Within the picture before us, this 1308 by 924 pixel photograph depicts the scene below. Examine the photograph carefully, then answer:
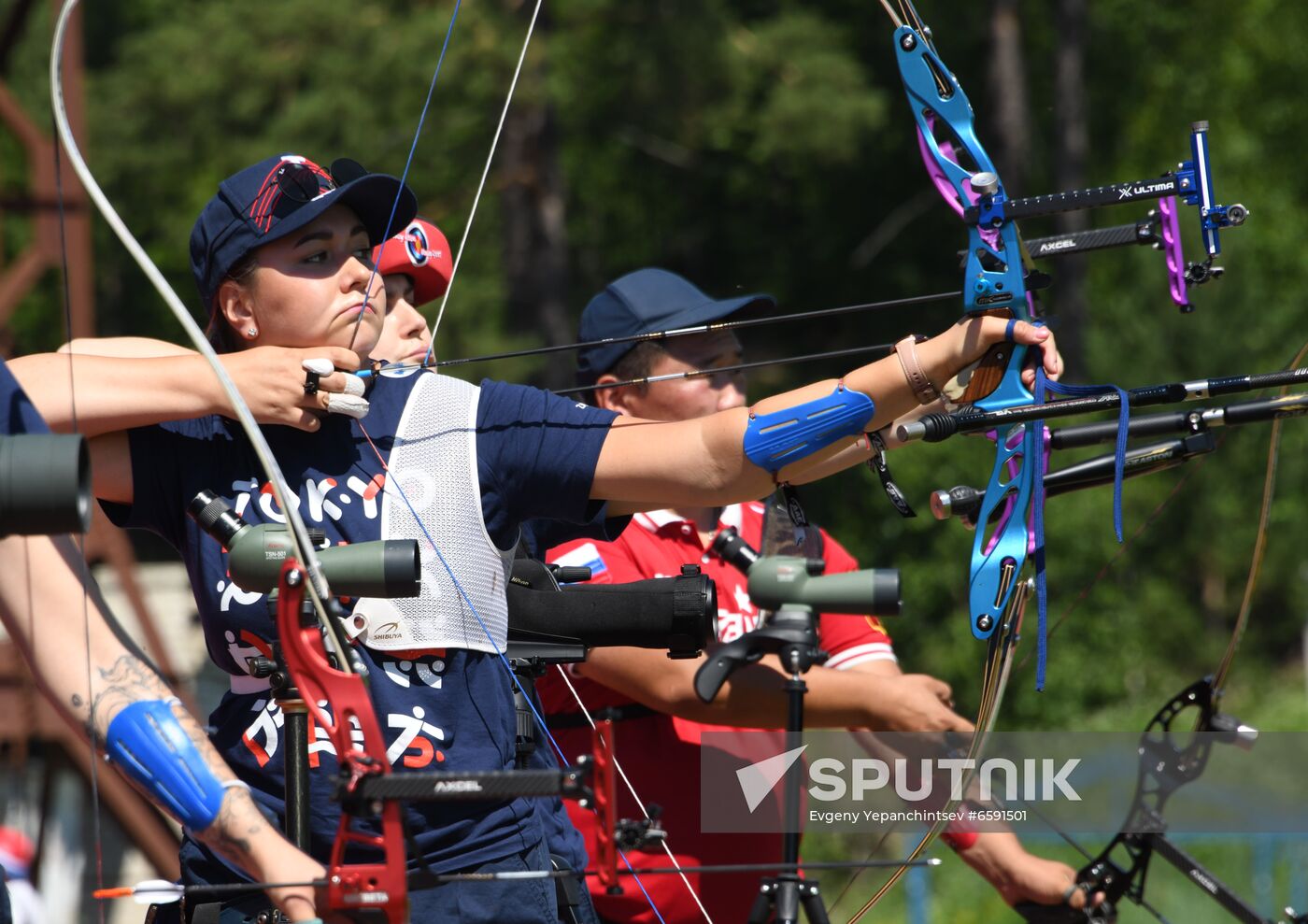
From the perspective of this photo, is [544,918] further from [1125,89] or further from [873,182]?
[1125,89]

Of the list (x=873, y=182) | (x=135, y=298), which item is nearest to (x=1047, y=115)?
(x=873, y=182)

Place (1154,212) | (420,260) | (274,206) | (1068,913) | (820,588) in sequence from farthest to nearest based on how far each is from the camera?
(1068,913)
(420,260)
(1154,212)
(274,206)
(820,588)

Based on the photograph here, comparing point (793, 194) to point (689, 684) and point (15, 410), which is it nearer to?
point (689, 684)

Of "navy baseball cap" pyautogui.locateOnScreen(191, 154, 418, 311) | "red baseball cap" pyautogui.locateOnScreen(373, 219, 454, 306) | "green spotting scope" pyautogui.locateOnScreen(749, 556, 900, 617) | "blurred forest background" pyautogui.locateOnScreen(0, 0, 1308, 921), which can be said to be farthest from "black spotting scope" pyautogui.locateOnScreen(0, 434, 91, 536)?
"blurred forest background" pyautogui.locateOnScreen(0, 0, 1308, 921)

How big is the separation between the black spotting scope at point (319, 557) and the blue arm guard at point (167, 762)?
0.20 metres

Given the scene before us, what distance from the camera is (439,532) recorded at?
89.0 inches

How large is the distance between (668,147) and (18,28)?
9387mm

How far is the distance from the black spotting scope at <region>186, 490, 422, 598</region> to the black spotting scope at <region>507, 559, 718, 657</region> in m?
0.61

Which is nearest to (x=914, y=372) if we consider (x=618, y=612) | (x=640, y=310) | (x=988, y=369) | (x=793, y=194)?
(x=988, y=369)

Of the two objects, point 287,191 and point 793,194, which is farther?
point 793,194

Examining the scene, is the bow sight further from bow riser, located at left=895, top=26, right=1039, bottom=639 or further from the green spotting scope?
the green spotting scope

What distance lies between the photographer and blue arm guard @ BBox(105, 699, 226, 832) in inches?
75.6

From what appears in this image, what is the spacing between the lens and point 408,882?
1.88 m

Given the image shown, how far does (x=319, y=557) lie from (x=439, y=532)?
12.3 inches
